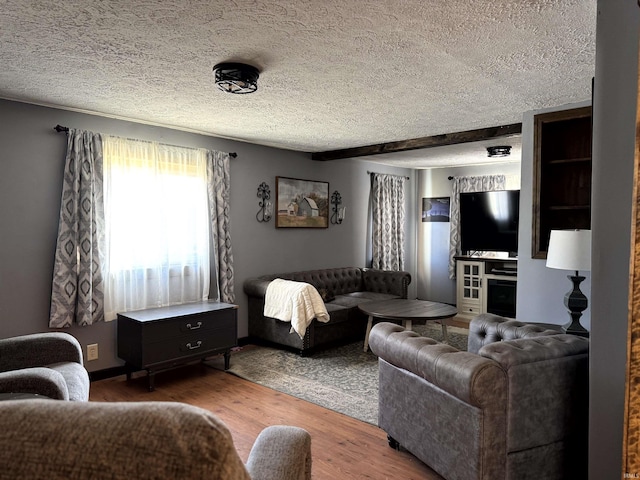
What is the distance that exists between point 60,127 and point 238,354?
111 inches

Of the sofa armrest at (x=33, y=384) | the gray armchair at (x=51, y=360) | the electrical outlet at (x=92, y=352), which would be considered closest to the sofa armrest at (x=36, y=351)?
the gray armchair at (x=51, y=360)

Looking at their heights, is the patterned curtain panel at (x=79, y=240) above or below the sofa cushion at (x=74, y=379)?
above

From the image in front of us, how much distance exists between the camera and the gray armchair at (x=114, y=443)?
707 millimetres

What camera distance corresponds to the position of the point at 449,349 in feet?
7.51

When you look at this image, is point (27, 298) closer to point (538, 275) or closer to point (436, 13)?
point (436, 13)

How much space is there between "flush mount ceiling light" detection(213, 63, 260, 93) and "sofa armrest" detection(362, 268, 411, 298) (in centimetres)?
391

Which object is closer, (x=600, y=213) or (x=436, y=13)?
(x=600, y=213)

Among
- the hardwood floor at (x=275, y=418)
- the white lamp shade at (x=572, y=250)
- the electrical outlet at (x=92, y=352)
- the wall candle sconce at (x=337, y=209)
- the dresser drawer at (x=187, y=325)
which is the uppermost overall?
the wall candle sconce at (x=337, y=209)

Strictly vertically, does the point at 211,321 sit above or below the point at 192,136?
below

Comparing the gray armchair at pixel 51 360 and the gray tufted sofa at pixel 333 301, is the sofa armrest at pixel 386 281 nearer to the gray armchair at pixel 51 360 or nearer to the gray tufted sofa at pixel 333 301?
the gray tufted sofa at pixel 333 301

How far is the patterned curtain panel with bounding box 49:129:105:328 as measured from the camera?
12.2 feet

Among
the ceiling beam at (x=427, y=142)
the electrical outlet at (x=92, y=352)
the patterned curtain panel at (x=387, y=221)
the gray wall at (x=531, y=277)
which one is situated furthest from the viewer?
the patterned curtain panel at (x=387, y=221)

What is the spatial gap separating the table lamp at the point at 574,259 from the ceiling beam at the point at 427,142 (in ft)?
5.69

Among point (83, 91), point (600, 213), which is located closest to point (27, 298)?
point (83, 91)
